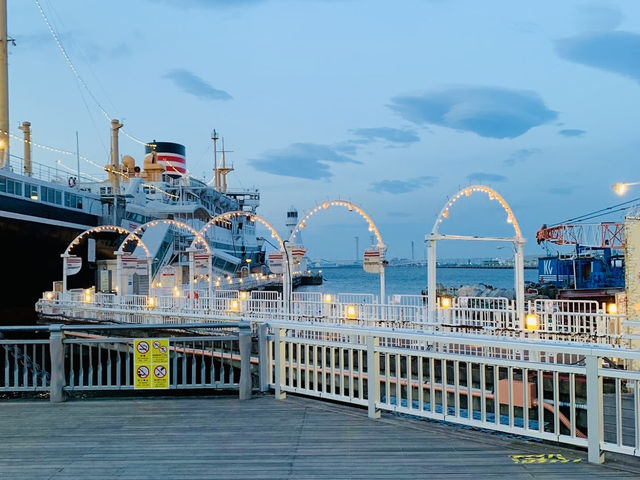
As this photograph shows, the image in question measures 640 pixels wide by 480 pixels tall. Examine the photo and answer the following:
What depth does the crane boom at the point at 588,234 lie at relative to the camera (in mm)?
41625

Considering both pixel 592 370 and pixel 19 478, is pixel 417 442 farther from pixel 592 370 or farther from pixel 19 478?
pixel 19 478

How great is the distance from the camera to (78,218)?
41.0 meters

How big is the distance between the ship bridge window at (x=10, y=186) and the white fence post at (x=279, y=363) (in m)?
30.3

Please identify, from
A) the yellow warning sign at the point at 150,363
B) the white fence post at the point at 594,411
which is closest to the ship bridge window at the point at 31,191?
the yellow warning sign at the point at 150,363

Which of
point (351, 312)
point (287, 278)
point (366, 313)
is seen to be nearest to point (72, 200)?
point (287, 278)

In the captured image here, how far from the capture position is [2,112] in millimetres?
35844

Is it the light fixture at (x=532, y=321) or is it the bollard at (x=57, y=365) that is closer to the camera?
the bollard at (x=57, y=365)

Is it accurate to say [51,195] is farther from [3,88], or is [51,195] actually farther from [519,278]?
[519,278]

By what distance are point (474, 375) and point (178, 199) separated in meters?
50.7

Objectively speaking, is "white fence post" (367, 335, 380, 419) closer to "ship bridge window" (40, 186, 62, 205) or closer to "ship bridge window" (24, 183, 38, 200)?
"ship bridge window" (24, 183, 38, 200)

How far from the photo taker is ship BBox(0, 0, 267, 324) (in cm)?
3394

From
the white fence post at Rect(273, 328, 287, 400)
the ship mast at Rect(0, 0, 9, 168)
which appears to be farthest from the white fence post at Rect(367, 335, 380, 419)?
the ship mast at Rect(0, 0, 9, 168)

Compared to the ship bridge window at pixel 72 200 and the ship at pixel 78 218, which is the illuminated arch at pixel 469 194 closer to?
the ship at pixel 78 218

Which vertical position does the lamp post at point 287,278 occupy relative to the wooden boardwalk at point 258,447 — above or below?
above
